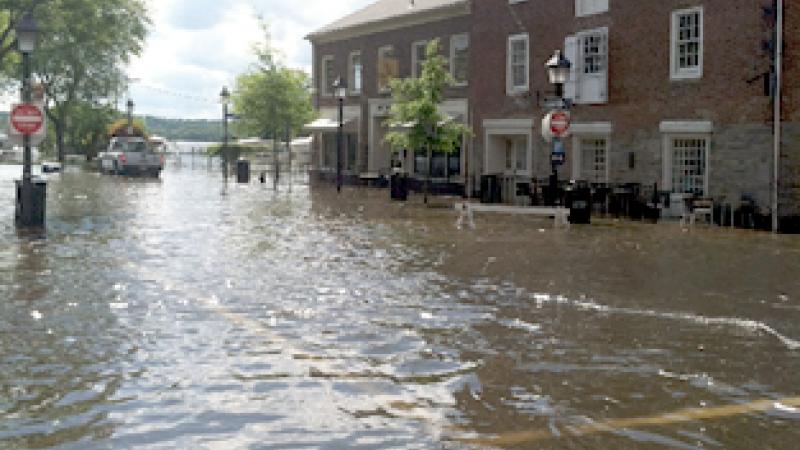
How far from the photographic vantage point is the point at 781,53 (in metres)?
21.8

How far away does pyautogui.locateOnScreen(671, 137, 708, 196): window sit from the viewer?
24703 millimetres

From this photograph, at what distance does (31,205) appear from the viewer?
19.0m

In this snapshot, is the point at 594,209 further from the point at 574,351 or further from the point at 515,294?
Result: the point at 574,351

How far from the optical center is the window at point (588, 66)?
27.3 metres

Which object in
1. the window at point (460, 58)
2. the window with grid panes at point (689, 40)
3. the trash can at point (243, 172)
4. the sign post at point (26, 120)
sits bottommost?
the trash can at point (243, 172)

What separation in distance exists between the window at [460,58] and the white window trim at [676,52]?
11.4 metres

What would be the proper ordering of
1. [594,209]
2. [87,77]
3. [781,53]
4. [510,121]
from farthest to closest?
1. [87,77]
2. [510,121]
3. [594,209]
4. [781,53]

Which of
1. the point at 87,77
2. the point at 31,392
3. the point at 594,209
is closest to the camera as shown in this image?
the point at 31,392

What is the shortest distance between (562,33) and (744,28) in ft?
23.1

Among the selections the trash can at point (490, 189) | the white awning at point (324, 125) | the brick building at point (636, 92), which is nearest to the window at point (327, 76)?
the white awning at point (324, 125)

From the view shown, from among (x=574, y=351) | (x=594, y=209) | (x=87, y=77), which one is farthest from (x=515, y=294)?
(x=87, y=77)

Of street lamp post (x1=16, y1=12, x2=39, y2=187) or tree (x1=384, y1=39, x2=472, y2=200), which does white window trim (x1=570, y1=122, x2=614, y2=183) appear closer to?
tree (x1=384, y1=39, x2=472, y2=200)

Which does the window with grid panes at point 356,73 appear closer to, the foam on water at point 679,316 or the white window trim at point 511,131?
the white window trim at point 511,131

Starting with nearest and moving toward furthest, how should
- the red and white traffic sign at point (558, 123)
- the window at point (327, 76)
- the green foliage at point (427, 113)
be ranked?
the red and white traffic sign at point (558, 123), the green foliage at point (427, 113), the window at point (327, 76)
